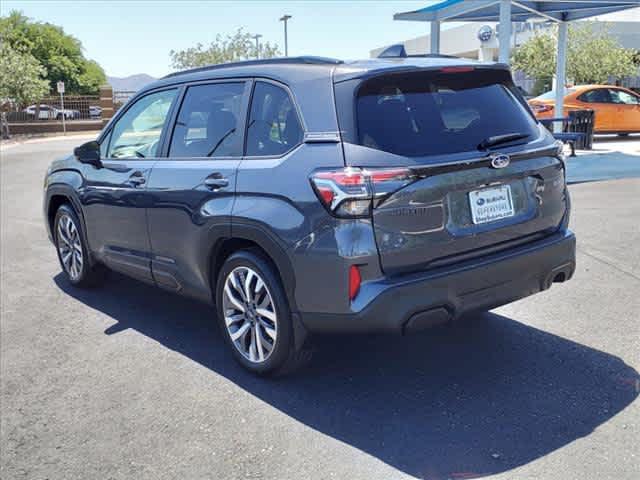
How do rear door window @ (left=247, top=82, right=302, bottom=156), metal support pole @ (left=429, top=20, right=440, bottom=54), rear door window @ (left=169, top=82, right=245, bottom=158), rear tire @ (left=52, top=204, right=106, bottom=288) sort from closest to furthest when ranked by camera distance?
rear door window @ (left=247, top=82, right=302, bottom=156) → rear door window @ (left=169, top=82, right=245, bottom=158) → rear tire @ (left=52, top=204, right=106, bottom=288) → metal support pole @ (left=429, top=20, right=440, bottom=54)

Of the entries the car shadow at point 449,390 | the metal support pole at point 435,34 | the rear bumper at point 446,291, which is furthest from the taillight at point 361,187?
the metal support pole at point 435,34

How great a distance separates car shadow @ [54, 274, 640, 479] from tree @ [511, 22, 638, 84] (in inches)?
1187

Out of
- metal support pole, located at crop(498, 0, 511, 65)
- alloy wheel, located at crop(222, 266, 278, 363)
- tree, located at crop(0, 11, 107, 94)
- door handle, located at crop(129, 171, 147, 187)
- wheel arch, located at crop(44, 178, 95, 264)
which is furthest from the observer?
tree, located at crop(0, 11, 107, 94)

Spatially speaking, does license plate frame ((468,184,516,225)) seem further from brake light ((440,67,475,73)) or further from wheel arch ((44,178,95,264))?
wheel arch ((44,178,95,264))

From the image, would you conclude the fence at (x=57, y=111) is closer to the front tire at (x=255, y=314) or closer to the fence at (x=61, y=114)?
the fence at (x=61, y=114)

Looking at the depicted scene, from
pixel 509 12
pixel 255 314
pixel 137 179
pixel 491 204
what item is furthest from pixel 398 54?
pixel 509 12

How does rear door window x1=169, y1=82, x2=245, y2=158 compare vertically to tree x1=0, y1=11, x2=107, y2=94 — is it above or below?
below

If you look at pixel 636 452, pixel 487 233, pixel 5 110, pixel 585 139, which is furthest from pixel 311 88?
pixel 5 110

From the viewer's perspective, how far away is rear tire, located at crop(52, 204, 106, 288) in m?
6.14

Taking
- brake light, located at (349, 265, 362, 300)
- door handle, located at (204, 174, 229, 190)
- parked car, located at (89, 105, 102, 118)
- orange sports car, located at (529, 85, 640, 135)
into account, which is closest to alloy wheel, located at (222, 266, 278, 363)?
door handle, located at (204, 174, 229, 190)

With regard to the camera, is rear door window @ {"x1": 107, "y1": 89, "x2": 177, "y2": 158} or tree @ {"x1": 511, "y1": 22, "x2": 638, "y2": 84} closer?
rear door window @ {"x1": 107, "y1": 89, "x2": 177, "y2": 158}

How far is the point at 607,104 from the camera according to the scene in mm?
20078

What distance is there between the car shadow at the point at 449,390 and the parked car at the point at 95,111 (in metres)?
41.4

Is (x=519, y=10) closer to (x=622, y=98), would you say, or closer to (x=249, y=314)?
(x=622, y=98)
